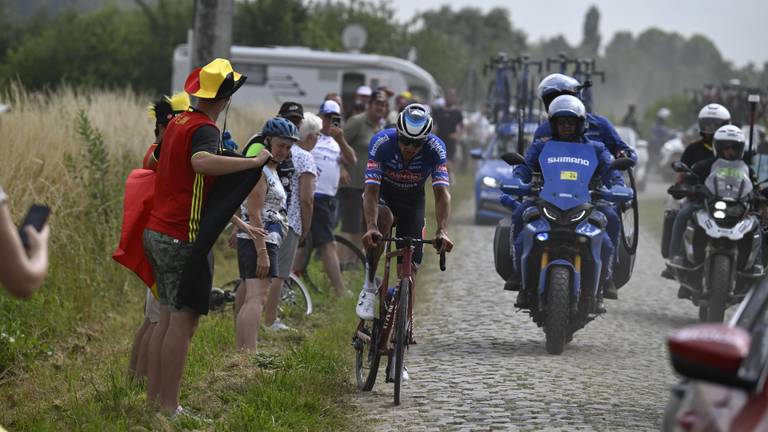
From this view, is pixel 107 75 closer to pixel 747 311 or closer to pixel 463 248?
pixel 463 248

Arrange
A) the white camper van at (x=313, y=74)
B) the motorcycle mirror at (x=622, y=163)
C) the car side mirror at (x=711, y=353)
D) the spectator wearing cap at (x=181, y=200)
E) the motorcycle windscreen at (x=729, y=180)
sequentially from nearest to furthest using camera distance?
the car side mirror at (x=711, y=353) → the spectator wearing cap at (x=181, y=200) → the motorcycle mirror at (x=622, y=163) → the motorcycle windscreen at (x=729, y=180) → the white camper van at (x=313, y=74)

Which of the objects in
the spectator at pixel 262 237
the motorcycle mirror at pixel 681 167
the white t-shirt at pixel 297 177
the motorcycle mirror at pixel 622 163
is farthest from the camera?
the motorcycle mirror at pixel 681 167

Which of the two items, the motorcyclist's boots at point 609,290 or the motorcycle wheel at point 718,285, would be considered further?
the motorcycle wheel at point 718,285

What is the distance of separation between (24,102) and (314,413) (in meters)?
9.77

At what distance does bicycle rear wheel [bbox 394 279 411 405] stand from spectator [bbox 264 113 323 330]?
103 inches

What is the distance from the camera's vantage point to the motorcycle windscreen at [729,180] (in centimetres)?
1428

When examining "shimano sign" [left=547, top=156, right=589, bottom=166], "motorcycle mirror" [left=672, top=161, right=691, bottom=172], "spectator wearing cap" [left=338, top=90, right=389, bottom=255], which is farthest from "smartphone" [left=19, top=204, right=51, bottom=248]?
"spectator wearing cap" [left=338, top=90, right=389, bottom=255]

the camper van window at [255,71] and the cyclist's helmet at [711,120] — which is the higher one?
the cyclist's helmet at [711,120]

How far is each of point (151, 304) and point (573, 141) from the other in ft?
12.9

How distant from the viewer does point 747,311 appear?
5785 mm

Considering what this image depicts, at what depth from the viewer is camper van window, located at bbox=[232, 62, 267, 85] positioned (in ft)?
135

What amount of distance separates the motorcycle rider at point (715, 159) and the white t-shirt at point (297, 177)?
3.75 meters

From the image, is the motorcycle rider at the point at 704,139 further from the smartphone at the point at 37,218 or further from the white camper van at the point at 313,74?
the white camper van at the point at 313,74

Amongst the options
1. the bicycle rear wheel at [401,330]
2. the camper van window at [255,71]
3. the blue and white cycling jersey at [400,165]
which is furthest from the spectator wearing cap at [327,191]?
the camper van window at [255,71]
